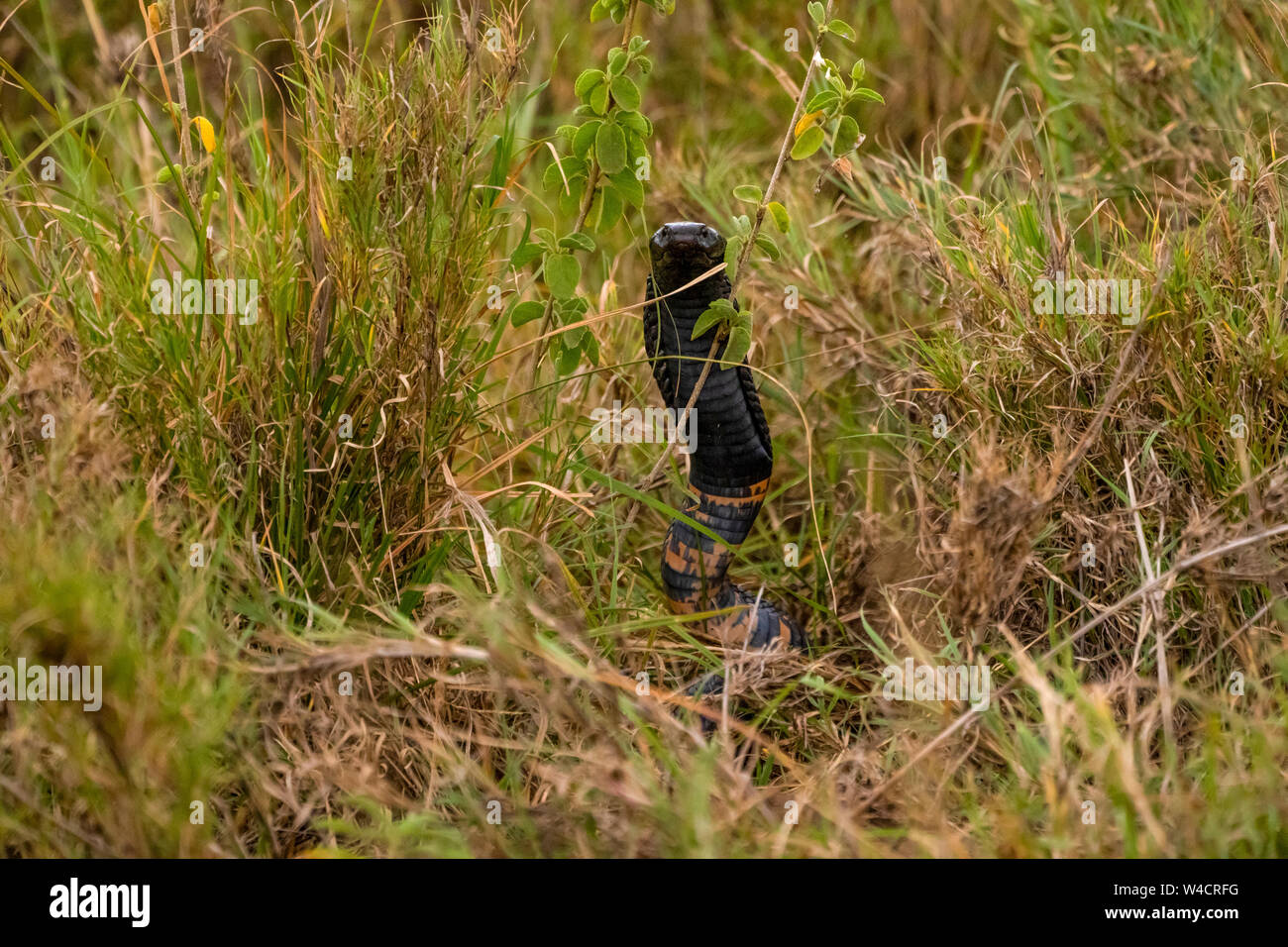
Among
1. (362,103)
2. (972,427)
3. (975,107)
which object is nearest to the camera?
(362,103)

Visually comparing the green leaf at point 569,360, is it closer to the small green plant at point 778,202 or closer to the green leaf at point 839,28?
the small green plant at point 778,202

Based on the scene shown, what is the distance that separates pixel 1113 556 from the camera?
260 centimetres

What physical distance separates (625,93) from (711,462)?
32.9 inches

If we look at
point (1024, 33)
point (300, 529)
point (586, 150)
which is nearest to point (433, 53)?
point (586, 150)

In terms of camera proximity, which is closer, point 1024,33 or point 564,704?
point 564,704

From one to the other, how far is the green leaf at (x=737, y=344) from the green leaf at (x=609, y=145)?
45 centimetres

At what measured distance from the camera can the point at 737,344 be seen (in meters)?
2.54

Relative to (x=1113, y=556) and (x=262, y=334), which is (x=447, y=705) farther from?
(x=1113, y=556)

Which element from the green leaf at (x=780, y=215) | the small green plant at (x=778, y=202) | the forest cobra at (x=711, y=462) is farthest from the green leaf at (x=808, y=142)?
the forest cobra at (x=711, y=462)

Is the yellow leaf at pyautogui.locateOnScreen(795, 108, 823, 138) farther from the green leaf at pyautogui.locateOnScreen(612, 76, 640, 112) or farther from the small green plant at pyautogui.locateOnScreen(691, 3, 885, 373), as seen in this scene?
the green leaf at pyautogui.locateOnScreen(612, 76, 640, 112)

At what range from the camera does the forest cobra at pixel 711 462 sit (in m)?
2.63

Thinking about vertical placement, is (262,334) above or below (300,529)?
above
